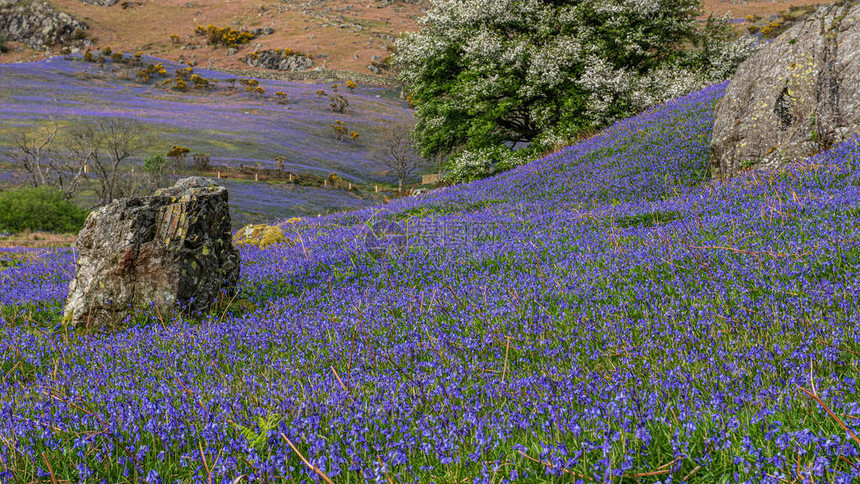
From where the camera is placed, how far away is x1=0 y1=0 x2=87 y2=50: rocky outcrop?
3935 inches

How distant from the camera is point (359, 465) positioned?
2.20 meters

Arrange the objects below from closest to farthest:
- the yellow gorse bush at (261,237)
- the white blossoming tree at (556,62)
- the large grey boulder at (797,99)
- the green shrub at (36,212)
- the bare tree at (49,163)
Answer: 1. the large grey boulder at (797,99)
2. the yellow gorse bush at (261,237)
3. the white blossoming tree at (556,62)
4. the green shrub at (36,212)
5. the bare tree at (49,163)

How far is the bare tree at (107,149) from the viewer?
3091 cm

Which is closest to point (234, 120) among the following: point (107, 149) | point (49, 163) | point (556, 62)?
point (107, 149)

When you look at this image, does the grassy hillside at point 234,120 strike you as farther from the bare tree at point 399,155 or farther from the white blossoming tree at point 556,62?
the white blossoming tree at point 556,62

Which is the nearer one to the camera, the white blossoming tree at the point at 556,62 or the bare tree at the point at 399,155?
the white blossoming tree at the point at 556,62

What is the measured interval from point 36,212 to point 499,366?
89.4 ft

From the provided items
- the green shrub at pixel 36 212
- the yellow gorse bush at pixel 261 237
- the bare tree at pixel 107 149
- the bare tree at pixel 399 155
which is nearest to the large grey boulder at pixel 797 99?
the yellow gorse bush at pixel 261 237

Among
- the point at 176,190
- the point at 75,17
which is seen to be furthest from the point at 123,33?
the point at 176,190

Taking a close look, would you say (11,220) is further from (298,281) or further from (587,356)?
(587,356)

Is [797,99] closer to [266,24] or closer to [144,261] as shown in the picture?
[144,261]

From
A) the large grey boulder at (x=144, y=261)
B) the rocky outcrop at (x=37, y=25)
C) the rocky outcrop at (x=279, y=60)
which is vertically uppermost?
the rocky outcrop at (x=37, y=25)

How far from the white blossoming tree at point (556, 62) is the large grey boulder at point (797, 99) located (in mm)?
9960

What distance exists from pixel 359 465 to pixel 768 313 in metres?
3.29
